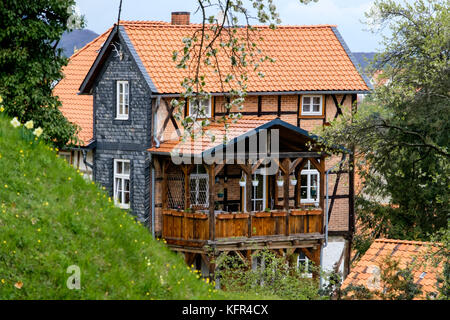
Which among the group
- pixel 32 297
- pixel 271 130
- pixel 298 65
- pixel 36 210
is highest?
pixel 298 65

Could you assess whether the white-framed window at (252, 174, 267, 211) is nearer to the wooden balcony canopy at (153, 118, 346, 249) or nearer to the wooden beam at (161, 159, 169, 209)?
the wooden balcony canopy at (153, 118, 346, 249)

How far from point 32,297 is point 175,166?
16.6 m

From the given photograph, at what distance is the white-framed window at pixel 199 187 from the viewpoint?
26438 mm

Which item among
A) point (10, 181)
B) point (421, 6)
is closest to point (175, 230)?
point (421, 6)

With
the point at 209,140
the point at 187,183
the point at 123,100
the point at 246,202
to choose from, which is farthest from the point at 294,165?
the point at 123,100

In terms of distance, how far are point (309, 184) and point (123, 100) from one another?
6.65 metres

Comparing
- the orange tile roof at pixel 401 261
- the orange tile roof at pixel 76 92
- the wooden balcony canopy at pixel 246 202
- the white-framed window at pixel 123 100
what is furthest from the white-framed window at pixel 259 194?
the orange tile roof at pixel 401 261

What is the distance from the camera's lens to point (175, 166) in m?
26.2

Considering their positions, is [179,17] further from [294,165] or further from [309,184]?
[294,165]

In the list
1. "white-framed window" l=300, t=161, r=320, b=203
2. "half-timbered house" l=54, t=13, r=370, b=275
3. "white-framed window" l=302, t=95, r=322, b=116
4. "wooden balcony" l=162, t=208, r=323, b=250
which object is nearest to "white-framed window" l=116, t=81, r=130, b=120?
"half-timbered house" l=54, t=13, r=370, b=275

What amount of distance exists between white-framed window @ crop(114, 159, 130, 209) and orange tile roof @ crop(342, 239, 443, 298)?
30.1 ft

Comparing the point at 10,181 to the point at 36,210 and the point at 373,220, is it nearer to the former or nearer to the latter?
the point at 36,210

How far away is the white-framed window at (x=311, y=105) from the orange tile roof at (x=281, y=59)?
60cm

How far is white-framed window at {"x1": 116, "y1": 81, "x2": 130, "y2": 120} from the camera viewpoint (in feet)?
88.4
